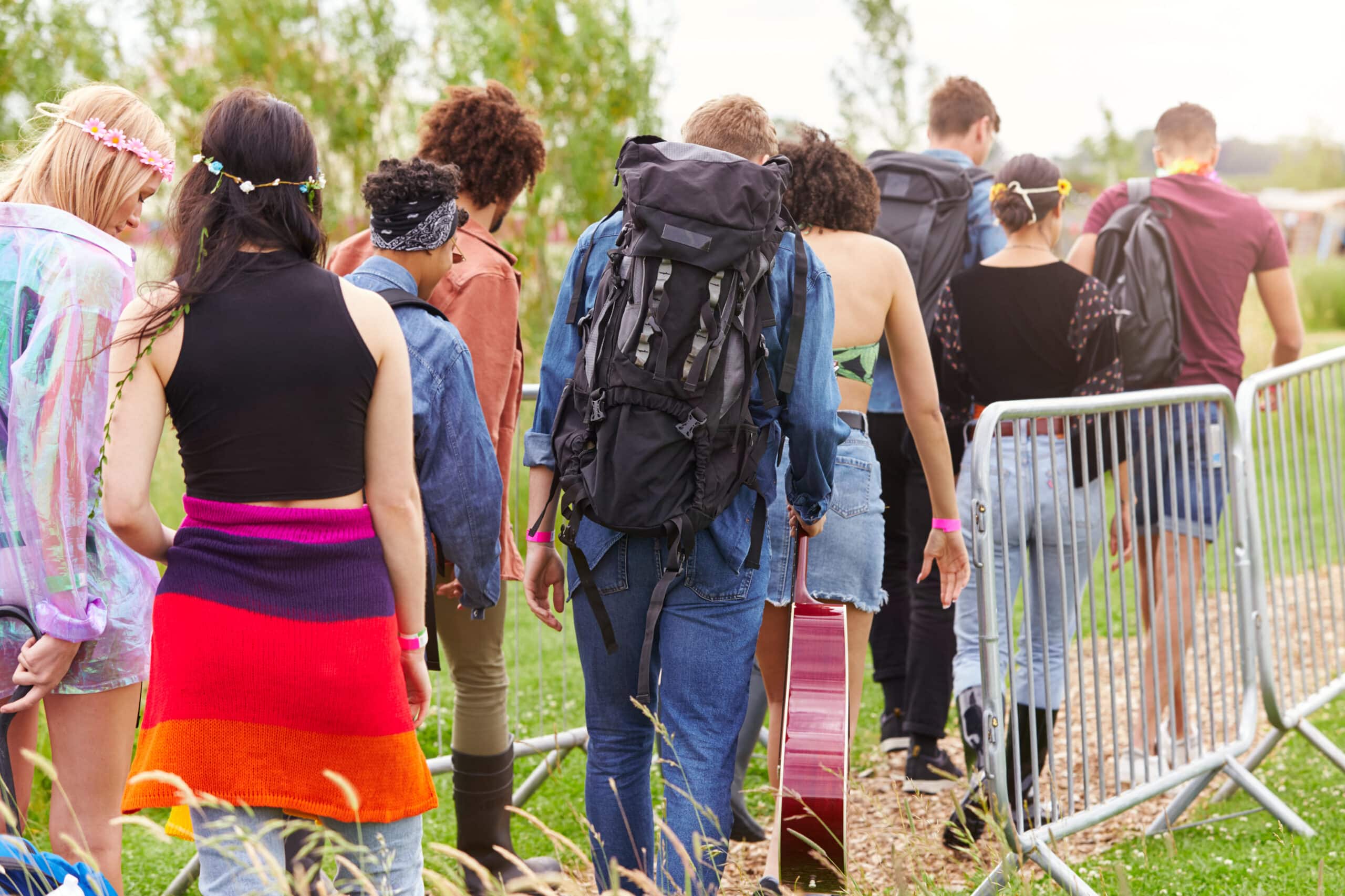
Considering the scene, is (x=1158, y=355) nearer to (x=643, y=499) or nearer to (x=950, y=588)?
(x=950, y=588)

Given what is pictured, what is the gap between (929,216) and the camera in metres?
4.88

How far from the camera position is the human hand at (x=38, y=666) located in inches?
102

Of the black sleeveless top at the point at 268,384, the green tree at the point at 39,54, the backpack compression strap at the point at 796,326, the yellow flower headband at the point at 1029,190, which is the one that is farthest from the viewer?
the green tree at the point at 39,54

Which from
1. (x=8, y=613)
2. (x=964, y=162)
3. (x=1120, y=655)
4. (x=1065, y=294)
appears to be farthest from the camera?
(x=1120, y=655)

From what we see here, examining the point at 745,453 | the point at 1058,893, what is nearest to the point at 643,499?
the point at 745,453

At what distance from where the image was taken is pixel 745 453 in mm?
2732

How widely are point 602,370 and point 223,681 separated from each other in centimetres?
98

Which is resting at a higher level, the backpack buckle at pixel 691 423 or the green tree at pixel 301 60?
the green tree at pixel 301 60

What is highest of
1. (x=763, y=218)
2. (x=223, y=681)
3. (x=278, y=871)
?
(x=763, y=218)

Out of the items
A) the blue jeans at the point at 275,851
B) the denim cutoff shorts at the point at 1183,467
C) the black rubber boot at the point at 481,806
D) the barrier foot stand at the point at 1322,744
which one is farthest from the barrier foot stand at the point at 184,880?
the barrier foot stand at the point at 1322,744

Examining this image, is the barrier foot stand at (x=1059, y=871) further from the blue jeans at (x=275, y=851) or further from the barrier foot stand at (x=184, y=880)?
the barrier foot stand at (x=184, y=880)

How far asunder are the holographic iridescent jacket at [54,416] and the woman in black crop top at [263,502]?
0.33 metres

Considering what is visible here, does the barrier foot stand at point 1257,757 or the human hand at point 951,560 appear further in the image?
the barrier foot stand at point 1257,757

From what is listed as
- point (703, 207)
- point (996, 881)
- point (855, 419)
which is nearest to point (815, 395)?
point (703, 207)
